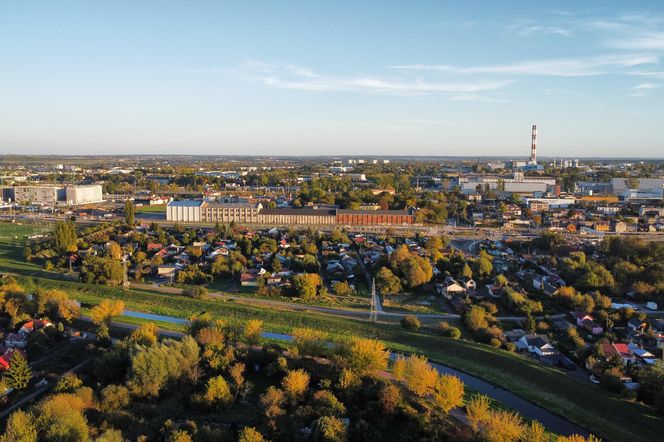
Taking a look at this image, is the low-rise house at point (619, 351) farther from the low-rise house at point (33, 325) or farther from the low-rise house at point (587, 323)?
the low-rise house at point (33, 325)

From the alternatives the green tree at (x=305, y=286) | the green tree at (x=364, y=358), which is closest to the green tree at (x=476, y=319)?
the green tree at (x=364, y=358)

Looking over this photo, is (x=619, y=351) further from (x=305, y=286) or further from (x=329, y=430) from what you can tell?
(x=305, y=286)

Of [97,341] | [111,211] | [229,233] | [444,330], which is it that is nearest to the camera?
[97,341]

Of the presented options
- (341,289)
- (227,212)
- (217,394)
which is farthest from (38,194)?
(217,394)

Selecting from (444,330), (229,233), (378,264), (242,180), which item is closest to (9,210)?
(229,233)

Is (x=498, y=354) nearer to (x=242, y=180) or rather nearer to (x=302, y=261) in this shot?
(x=302, y=261)
